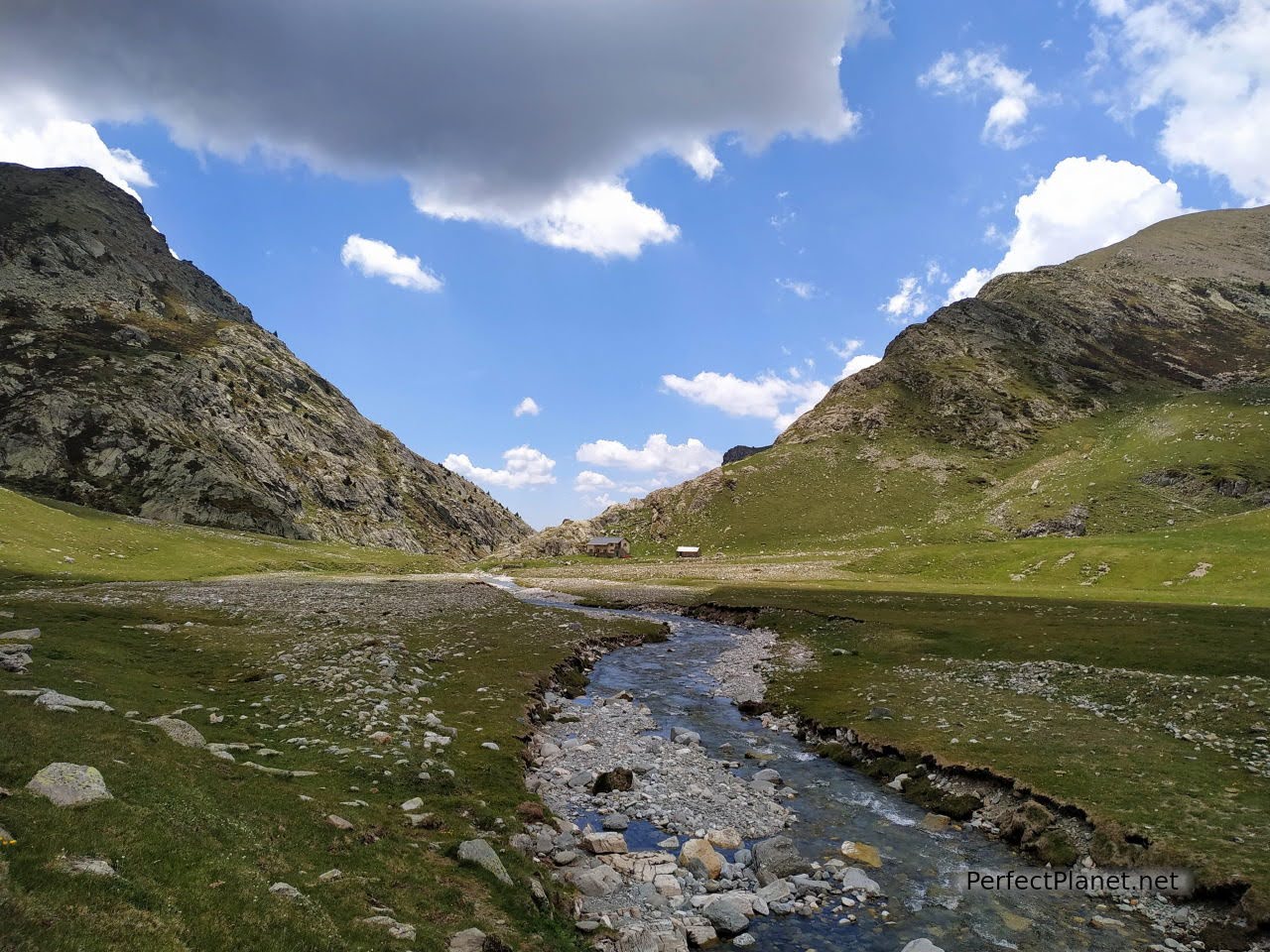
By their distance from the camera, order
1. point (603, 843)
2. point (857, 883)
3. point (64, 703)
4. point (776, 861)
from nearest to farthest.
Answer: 1. point (857, 883)
2. point (64, 703)
3. point (776, 861)
4. point (603, 843)

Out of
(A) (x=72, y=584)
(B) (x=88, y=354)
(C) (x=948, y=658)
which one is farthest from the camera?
(B) (x=88, y=354)

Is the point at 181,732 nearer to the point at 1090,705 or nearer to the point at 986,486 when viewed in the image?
the point at 1090,705

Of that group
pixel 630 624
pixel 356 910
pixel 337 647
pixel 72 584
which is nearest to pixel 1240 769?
pixel 356 910

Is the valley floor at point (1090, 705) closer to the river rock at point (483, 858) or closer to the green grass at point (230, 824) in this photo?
the green grass at point (230, 824)

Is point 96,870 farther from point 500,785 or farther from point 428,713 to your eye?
point 428,713

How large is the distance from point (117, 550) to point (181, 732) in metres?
83.7

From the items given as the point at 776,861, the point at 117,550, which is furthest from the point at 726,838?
the point at 117,550

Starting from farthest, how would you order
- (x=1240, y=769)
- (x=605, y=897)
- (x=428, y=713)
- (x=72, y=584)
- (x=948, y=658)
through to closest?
(x=72, y=584)
(x=948, y=658)
(x=428, y=713)
(x=1240, y=769)
(x=605, y=897)

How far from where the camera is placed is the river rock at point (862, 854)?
18.2 m

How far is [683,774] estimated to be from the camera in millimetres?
24688

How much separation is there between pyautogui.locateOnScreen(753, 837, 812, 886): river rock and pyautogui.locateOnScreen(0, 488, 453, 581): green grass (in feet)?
240

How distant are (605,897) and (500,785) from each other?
6.04 metres

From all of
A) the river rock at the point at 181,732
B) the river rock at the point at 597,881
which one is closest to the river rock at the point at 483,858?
the river rock at the point at 597,881

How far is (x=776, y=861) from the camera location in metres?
17.8
